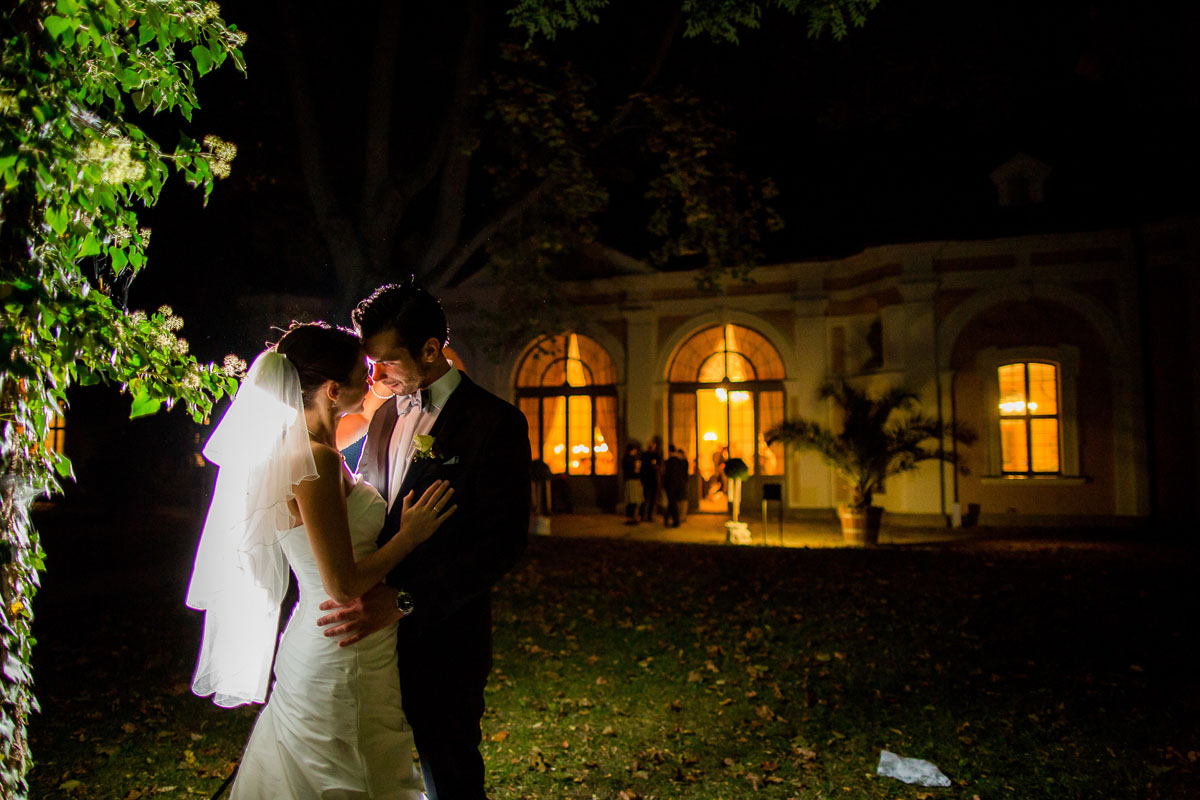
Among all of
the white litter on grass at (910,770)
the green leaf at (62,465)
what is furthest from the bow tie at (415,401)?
the white litter on grass at (910,770)

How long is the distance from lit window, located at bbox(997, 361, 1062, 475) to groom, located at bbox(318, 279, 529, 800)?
15.6m

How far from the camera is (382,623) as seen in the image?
98.9 inches

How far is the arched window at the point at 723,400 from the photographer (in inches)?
728

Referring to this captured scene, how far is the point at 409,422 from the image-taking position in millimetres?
2885

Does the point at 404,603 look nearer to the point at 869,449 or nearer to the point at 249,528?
the point at 249,528

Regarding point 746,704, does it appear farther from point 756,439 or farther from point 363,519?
point 756,439

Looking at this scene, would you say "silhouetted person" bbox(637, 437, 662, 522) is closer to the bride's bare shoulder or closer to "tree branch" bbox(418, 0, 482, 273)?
"tree branch" bbox(418, 0, 482, 273)

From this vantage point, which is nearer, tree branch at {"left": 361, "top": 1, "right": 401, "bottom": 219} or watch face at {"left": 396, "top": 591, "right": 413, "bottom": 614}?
watch face at {"left": 396, "top": 591, "right": 413, "bottom": 614}

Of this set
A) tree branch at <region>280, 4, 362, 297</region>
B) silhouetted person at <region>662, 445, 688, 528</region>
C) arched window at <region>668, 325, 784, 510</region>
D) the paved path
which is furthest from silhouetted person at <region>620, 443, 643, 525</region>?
tree branch at <region>280, 4, 362, 297</region>

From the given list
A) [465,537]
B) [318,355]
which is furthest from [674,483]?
[318,355]

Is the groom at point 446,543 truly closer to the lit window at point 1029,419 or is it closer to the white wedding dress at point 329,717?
the white wedding dress at point 329,717

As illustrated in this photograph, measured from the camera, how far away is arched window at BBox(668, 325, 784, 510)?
18484mm

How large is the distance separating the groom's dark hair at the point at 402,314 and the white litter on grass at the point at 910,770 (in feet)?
11.4

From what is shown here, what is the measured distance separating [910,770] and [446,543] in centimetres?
316
